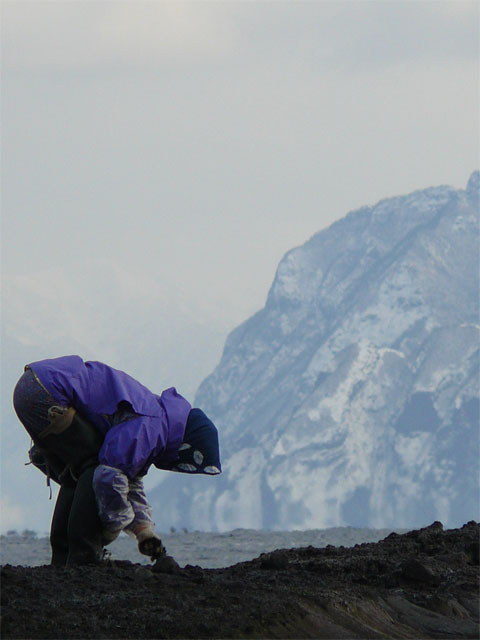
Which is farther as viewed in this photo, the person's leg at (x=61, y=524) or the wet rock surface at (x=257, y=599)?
the person's leg at (x=61, y=524)

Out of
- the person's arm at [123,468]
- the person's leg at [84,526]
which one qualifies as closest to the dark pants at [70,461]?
the person's leg at [84,526]

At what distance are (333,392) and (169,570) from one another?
105 meters

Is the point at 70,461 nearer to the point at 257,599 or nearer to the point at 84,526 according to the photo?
the point at 84,526

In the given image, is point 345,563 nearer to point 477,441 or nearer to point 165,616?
point 165,616

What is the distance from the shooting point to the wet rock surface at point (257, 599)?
518 centimetres

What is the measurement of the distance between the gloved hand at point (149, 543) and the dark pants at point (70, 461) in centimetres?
23

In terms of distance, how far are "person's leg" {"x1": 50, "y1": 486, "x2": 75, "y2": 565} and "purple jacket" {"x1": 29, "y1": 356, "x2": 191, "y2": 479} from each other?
46 cm

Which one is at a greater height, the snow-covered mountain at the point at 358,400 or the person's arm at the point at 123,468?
the snow-covered mountain at the point at 358,400

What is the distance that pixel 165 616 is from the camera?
5273 mm

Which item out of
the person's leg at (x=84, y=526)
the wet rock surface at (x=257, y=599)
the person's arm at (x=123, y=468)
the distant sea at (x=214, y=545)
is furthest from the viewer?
the distant sea at (x=214, y=545)

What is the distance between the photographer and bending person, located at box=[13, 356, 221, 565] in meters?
6.29

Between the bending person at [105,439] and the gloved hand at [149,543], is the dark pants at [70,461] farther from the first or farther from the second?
the gloved hand at [149,543]

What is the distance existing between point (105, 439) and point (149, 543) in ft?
1.90

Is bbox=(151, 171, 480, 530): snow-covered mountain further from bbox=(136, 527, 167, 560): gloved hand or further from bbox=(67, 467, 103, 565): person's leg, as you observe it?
bbox=(136, 527, 167, 560): gloved hand
